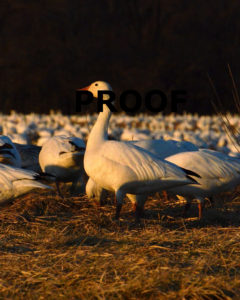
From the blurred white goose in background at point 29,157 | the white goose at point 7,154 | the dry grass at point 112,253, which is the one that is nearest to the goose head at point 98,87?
the dry grass at point 112,253

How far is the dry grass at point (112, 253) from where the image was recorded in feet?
9.76

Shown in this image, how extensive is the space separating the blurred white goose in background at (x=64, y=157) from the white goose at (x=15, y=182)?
1.42 m

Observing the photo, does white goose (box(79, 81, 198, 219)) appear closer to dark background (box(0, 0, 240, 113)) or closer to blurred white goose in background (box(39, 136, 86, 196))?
blurred white goose in background (box(39, 136, 86, 196))

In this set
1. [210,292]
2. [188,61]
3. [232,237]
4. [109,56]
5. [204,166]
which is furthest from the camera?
[109,56]

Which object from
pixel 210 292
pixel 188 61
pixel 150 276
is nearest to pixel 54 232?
pixel 150 276

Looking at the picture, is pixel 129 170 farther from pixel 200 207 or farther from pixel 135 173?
pixel 200 207

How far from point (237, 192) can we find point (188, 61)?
22.0 metres

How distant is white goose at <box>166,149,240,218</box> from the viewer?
16.1 ft

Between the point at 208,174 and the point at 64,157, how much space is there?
→ 179 centimetres

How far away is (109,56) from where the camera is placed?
1156 inches

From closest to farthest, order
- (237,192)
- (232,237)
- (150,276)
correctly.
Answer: (150,276)
(232,237)
(237,192)

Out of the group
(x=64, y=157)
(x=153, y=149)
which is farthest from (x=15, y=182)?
(x=153, y=149)

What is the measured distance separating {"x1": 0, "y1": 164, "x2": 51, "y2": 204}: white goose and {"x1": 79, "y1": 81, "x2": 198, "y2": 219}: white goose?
1.68 feet

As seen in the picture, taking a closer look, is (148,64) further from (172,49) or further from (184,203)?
(184,203)
